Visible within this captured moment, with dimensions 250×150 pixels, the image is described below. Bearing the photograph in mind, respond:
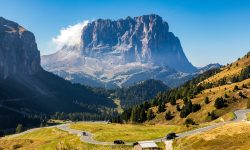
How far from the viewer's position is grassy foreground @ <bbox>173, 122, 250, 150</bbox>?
92000 mm

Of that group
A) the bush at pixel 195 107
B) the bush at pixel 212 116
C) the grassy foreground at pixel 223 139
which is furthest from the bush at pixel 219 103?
the grassy foreground at pixel 223 139

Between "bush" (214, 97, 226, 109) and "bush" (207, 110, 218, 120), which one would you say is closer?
"bush" (207, 110, 218, 120)

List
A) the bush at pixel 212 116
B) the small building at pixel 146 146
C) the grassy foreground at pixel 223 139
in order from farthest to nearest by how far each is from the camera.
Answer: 1. the bush at pixel 212 116
2. the small building at pixel 146 146
3. the grassy foreground at pixel 223 139

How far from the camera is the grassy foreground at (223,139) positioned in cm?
9200

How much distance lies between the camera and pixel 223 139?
97.7 m

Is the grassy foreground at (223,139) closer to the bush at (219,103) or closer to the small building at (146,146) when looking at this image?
the small building at (146,146)

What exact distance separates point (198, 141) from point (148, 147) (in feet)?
46.7

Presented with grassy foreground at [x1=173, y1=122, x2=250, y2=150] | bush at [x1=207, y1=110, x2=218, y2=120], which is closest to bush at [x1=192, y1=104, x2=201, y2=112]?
bush at [x1=207, y1=110, x2=218, y2=120]

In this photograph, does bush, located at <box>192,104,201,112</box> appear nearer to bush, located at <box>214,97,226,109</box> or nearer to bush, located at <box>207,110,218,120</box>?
bush, located at <box>214,97,226,109</box>

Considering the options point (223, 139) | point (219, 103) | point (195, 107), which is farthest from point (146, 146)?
point (195, 107)

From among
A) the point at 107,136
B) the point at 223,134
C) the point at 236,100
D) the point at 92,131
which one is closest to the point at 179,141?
the point at 223,134

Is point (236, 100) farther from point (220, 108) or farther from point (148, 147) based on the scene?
point (148, 147)

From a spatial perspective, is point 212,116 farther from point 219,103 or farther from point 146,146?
point 146,146

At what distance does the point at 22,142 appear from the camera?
173375mm
